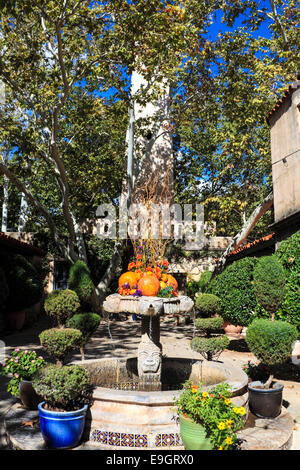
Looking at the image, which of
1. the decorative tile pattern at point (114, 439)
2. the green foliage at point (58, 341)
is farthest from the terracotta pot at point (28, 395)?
the decorative tile pattern at point (114, 439)

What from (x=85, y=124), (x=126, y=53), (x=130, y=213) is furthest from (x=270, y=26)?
(x=130, y=213)

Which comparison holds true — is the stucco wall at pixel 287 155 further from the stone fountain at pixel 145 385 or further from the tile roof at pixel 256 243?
the stone fountain at pixel 145 385

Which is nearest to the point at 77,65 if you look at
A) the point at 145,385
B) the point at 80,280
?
the point at 80,280

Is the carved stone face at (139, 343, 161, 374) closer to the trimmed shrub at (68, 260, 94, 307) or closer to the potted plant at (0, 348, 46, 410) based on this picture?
the potted plant at (0, 348, 46, 410)

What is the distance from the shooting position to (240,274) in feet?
31.3

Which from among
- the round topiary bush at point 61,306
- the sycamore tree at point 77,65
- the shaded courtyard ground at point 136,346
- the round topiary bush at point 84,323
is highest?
the sycamore tree at point 77,65

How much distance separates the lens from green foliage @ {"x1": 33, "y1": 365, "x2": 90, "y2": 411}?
364cm

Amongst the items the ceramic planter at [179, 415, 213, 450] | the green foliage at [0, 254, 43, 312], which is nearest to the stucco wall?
the ceramic planter at [179, 415, 213, 450]

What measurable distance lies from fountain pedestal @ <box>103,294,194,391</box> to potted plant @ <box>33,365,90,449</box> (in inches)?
42.3

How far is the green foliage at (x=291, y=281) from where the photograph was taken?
7039 millimetres

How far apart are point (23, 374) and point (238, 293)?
600 centimetres

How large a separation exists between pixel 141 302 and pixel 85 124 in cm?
1061

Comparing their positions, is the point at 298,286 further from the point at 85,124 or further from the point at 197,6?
the point at 197,6

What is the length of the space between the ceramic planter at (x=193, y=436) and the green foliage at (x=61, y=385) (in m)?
1.13
